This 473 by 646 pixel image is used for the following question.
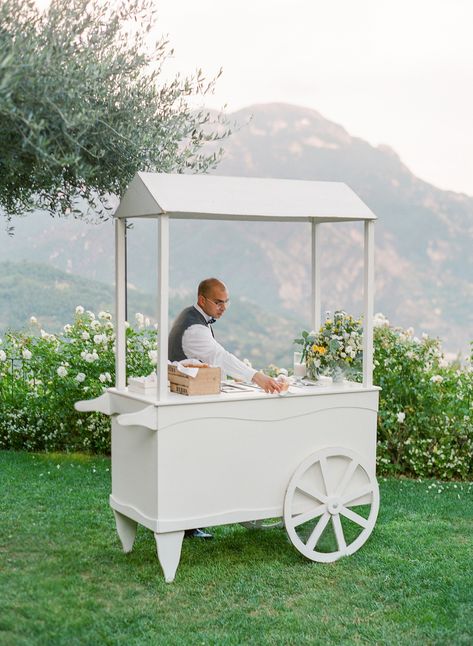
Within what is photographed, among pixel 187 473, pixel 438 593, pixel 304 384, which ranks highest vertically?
pixel 304 384

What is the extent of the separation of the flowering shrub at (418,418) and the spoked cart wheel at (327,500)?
2.21 m

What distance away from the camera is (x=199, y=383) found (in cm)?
462

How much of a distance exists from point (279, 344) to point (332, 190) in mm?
17375

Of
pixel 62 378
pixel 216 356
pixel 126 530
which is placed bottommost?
pixel 126 530

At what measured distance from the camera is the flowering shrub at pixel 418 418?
293 inches

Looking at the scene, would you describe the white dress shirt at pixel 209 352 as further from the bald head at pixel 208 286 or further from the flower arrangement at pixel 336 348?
the flower arrangement at pixel 336 348

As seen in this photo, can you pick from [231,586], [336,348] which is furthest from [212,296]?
[231,586]

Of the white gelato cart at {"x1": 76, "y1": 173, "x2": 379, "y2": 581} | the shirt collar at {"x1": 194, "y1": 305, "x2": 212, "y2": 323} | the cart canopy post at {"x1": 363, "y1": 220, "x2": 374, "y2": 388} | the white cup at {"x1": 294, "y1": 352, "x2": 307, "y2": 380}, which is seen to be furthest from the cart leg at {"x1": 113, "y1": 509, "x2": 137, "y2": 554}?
the cart canopy post at {"x1": 363, "y1": 220, "x2": 374, "y2": 388}

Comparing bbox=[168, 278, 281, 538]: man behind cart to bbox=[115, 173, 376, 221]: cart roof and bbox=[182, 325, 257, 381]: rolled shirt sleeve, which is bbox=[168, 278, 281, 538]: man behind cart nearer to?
bbox=[182, 325, 257, 381]: rolled shirt sleeve

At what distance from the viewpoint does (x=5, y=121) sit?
4188 mm

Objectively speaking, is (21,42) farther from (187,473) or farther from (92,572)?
(92,572)

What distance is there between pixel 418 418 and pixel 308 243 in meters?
19.1

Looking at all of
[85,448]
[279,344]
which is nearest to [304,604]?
[85,448]

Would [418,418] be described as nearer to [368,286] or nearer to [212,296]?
[368,286]
